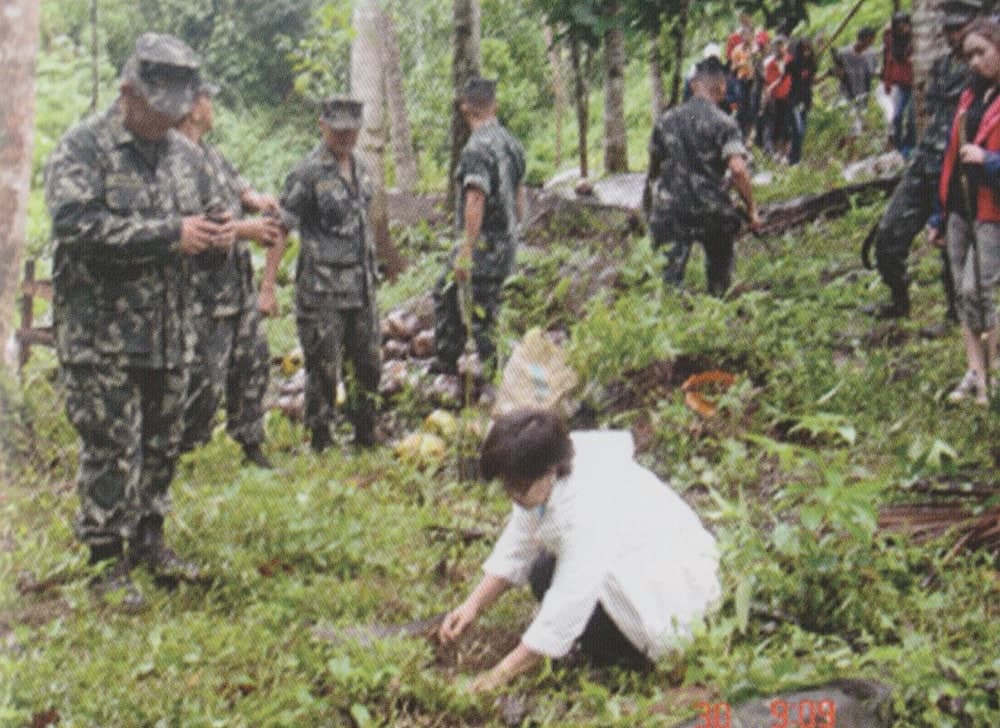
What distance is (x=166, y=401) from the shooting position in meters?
4.12

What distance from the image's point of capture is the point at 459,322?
684 centimetres

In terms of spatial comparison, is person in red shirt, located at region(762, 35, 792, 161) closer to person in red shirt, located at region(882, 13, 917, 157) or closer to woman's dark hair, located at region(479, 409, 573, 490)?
person in red shirt, located at region(882, 13, 917, 157)

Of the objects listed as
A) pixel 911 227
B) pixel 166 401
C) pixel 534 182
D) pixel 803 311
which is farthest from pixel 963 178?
pixel 534 182

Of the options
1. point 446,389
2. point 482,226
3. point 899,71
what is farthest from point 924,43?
point 899,71

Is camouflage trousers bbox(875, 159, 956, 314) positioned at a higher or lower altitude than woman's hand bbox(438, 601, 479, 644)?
higher

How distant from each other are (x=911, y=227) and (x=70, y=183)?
410 centimetres

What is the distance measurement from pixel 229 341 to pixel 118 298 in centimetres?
146

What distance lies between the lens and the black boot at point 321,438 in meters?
6.08

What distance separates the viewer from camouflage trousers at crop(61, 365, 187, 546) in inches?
154

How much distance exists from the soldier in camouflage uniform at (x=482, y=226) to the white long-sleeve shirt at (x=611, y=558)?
8.53 feet

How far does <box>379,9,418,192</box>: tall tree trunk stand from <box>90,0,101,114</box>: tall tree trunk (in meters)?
7.40

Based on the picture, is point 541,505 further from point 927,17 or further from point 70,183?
point 927,17

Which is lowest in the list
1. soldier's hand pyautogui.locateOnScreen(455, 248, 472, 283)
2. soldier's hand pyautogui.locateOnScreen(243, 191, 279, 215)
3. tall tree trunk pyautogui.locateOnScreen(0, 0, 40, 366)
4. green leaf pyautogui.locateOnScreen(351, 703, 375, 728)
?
green leaf pyautogui.locateOnScreen(351, 703, 375, 728)

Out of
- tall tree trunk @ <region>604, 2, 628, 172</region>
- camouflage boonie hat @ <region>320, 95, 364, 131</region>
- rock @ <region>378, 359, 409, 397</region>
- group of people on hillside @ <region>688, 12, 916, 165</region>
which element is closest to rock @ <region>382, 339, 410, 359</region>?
rock @ <region>378, 359, 409, 397</region>
